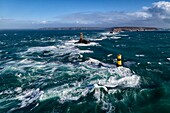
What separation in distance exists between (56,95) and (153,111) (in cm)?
802

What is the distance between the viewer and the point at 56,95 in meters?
18.2

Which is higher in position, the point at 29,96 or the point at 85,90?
the point at 85,90

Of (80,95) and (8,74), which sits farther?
(8,74)

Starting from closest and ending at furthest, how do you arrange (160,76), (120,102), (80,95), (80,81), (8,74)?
(120,102)
(80,95)
(80,81)
(160,76)
(8,74)

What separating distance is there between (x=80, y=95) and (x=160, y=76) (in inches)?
412

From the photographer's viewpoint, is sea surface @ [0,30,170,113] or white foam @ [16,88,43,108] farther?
white foam @ [16,88,43,108]

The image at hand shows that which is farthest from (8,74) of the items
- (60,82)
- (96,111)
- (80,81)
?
(96,111)

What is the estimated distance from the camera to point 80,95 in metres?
18.0

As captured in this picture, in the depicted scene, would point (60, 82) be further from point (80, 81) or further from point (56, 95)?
point (56, 95)

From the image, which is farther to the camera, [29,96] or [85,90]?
[85,90]

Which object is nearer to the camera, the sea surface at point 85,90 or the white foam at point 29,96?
the sea surface at point 85,90

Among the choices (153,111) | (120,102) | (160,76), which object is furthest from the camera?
(160,76)

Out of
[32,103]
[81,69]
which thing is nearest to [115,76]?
[81,69]

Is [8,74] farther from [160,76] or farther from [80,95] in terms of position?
[160,76]
